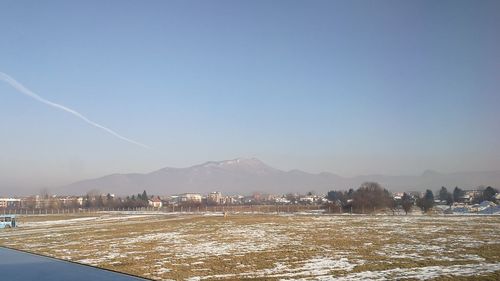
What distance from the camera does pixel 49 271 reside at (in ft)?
55.0

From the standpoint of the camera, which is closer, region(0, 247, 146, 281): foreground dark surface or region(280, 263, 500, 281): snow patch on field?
region(280, 263, 500, 281): snow patch on field

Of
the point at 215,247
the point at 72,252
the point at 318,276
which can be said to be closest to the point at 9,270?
the point at 72,252

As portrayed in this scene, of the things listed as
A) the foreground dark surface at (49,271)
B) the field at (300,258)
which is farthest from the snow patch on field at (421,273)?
the foreground dark surface at (49,271)

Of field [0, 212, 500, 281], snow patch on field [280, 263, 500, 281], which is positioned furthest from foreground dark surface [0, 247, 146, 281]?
snow patch on field [280, 263, 500, 281]

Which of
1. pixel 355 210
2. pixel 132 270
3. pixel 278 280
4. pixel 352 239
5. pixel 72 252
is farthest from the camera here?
pixel 355 210

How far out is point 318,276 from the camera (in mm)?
14672

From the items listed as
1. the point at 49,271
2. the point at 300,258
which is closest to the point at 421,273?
the point at 300,258

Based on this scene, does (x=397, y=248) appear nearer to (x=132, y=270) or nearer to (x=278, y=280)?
(x=278, y=280)

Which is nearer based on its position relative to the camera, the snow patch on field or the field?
the snow patch on field

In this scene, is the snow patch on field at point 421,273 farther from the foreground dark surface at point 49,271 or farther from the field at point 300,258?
the foreground dark surface at point 49,271

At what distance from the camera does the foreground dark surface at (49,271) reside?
15133 millimetres

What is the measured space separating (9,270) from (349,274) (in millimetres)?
13269

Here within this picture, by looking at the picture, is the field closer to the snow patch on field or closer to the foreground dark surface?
the snow patch on field

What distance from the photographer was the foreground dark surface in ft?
49.6
